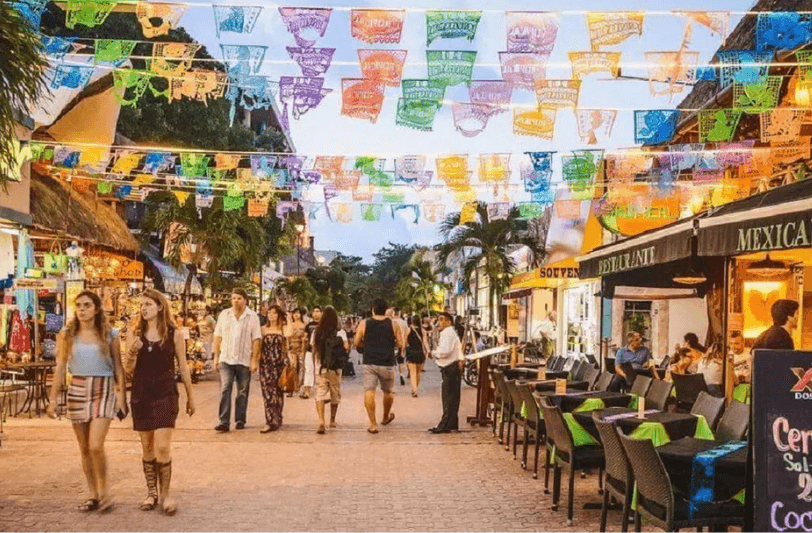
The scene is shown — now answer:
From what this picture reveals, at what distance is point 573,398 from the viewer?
32.6 ft

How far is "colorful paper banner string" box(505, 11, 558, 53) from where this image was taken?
34.4ft

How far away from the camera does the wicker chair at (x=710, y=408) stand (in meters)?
8.02

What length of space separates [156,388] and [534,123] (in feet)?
28.9

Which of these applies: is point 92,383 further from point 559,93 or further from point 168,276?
point 168,276

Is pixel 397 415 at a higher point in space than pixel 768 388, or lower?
lower

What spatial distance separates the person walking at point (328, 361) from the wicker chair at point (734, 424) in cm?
626

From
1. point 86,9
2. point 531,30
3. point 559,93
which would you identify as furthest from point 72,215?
point 531,30

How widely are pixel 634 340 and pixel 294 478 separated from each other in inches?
312

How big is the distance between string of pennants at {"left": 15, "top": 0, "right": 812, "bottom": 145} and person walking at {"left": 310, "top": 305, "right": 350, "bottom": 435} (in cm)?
307

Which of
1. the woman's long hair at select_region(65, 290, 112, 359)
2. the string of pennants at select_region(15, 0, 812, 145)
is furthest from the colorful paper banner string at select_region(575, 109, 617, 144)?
the woman's long hair at select_region(65, 290, 112, 359)

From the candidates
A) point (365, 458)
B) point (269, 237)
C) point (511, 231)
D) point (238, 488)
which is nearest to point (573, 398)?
point (365, 458)

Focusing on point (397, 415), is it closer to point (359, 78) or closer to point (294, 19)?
point (359, 78)

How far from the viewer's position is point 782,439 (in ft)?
17.2

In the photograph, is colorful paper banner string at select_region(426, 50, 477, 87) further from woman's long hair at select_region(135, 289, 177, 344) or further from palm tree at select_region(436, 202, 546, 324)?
palm tree at select_region(436, 202, 546, 324)
